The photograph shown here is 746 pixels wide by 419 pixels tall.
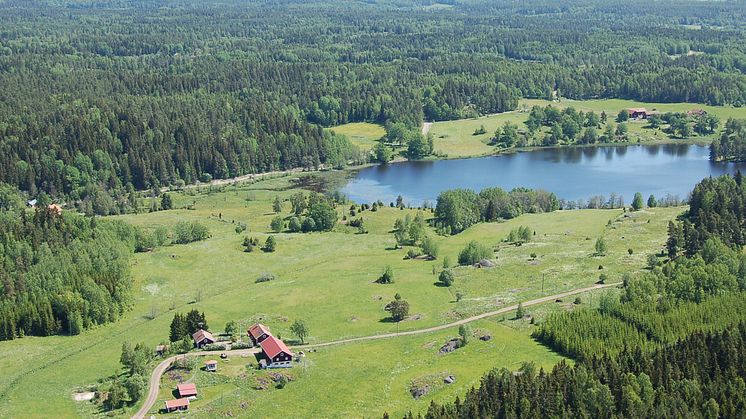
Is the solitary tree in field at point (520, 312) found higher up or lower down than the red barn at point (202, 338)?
lower down

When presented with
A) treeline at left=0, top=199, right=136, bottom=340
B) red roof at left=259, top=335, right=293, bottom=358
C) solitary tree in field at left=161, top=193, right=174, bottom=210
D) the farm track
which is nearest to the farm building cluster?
red roof at left=259, top=335, right=293, bottom=358

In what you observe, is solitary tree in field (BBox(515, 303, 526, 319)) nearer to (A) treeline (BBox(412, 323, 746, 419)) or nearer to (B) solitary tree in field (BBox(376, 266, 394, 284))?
(B) solitary tree in field (BBox(376, 266, 394, 284))

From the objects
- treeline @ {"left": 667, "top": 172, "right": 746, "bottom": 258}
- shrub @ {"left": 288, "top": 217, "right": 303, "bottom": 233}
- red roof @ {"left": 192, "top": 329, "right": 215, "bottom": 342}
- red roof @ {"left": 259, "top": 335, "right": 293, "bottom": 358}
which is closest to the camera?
red roof @ {"left": 259, "top": 335, "right": 293, "bottom": 358}

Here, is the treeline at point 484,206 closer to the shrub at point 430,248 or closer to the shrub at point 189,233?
the shrub at point 430,248

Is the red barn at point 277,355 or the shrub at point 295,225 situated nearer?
the red barn at point 277,355

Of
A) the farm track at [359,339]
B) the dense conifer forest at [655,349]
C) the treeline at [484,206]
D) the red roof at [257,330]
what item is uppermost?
the dense conifer forest at [655,349]

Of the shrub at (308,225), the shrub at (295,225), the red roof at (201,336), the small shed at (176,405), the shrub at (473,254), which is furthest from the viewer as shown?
the shrub at (295,225)

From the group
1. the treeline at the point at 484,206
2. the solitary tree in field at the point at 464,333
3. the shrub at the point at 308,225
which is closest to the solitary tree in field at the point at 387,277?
the solitary tree in field at the point at 464,333

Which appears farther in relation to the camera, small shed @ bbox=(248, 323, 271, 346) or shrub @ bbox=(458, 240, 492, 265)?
shrub @ bbox=(458, 240, 492, 265)

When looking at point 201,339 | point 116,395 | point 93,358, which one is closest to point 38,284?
point 93,358
